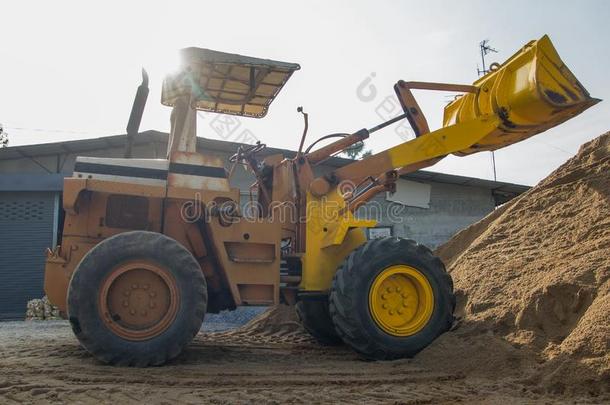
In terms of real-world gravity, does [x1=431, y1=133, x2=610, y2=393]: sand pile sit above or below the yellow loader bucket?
below

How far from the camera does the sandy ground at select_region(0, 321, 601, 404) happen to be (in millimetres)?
3740

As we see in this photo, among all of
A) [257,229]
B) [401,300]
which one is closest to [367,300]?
[401,300]

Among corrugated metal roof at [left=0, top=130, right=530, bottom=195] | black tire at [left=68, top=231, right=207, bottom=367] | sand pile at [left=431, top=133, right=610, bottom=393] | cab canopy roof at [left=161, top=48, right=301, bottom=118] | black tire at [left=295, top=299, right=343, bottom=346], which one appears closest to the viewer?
sand pile at [left=431, top=133, right=610, bottom=393]

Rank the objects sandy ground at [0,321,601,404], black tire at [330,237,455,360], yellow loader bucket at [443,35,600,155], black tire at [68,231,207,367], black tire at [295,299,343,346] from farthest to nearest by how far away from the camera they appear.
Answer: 1. black tire at [295,299,343,346]
2. yellow loader bucket at [443,35,600,155]
3. black tire at [330,237,455,360]
4. black tire at [68,231,207,367]
5. sandy ground at [0,321,601,404]

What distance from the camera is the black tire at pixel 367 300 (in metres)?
5.32

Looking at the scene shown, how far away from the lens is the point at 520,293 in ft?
18.4

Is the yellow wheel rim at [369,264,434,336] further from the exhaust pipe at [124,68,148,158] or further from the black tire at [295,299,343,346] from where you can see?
the exhaust pipe at [124,68,148,158]

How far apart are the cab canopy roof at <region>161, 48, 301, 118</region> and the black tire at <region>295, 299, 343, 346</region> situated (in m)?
2.51

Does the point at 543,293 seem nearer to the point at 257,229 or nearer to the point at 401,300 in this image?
the point at 401,300

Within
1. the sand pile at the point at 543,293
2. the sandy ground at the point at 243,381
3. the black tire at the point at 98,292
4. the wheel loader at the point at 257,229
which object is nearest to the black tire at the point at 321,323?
the wheel loader at the point at 257,229

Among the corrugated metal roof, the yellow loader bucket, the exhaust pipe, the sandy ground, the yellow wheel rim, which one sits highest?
the corrugated metal roof

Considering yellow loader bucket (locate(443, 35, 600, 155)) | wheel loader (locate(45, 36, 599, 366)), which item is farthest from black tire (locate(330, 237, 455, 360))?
yellow loader bucket (locate(443, 35, 600, 155))

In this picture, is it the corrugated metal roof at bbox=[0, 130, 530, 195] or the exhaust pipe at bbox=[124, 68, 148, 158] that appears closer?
the exhaust pipe at bbox=[124, 68, 148, 158]

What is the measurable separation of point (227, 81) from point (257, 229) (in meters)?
1.80
